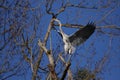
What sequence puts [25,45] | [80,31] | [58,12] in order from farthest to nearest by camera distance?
[58,12], [25,45], [80,31]

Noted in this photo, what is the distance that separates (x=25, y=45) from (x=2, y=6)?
1.28 meters

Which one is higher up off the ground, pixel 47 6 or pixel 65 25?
pixel 47 6

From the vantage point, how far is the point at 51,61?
11.3 ft

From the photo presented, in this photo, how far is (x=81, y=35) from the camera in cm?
378

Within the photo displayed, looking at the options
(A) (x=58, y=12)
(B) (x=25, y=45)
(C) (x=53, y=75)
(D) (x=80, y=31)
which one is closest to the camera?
(C) (x=53, y=75)

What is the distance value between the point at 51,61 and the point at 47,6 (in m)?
4.06

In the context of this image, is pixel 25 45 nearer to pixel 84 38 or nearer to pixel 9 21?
pixel 9 21

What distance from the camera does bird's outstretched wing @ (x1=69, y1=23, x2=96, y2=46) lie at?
375 centimetres

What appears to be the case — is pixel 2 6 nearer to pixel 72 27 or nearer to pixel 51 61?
pixel 72 27

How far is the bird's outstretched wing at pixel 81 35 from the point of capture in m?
3.75

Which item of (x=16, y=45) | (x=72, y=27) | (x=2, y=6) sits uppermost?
(x=2, y=6)

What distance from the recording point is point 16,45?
24.1ft

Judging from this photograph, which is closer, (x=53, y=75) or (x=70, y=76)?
(x=53, y=75)

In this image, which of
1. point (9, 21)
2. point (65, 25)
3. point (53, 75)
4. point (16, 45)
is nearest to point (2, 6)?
point (9, 21)
